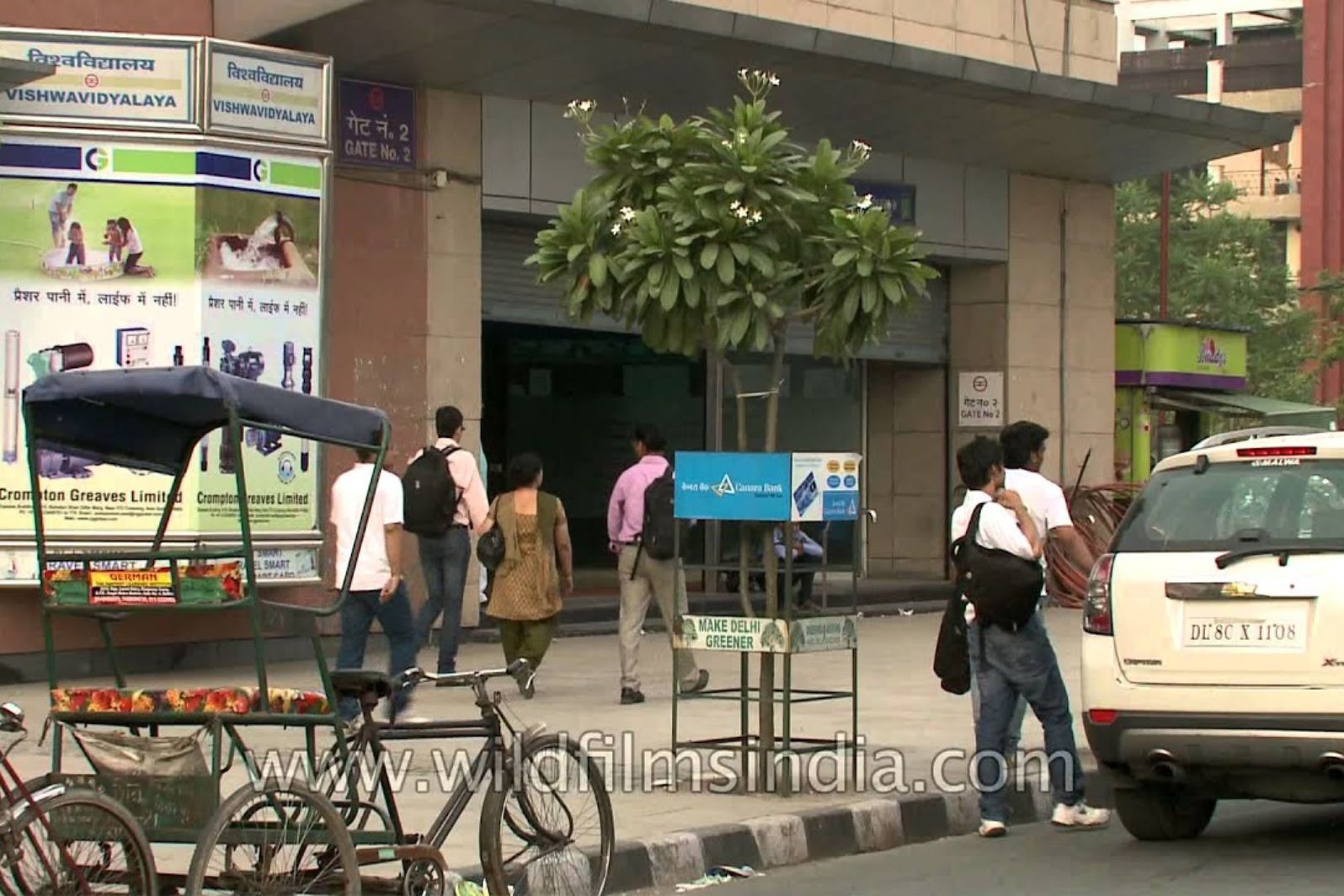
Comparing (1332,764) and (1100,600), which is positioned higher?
(1100,600)

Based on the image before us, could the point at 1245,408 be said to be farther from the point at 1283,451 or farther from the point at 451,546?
the point at 1283,451

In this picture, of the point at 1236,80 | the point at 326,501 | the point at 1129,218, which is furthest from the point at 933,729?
the point at 1236,80

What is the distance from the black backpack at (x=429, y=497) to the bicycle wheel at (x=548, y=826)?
5776 millimetres

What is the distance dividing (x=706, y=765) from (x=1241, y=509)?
325cm

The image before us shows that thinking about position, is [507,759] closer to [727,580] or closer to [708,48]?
[708,48]

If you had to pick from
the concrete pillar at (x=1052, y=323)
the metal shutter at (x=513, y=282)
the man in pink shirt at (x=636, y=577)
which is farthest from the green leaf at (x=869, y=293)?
the concrete pillar at (x=1052, y=323)

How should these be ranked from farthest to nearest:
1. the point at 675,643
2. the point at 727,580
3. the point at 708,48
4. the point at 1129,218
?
the point at 1129,218, the point at 727,580, the point at 708,48, the point at 675,643

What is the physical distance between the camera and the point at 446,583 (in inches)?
526

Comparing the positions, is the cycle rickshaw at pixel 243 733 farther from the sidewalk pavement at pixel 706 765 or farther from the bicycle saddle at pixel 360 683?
the sidewalk pavement at pixel 706 765

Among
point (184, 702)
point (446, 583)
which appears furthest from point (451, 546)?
point (184, 702)

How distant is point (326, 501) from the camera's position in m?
15.1

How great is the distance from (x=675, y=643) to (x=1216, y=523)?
9.07ft

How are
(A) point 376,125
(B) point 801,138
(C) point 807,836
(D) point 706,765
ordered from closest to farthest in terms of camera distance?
(C) point 807,836, (D) point 706,765, (A) point 376,125, (B) point 801,138

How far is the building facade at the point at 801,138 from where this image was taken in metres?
15.8
